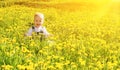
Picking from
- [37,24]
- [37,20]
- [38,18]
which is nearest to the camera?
[38,18]

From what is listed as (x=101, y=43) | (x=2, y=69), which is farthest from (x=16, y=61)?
(x=101, y=43)

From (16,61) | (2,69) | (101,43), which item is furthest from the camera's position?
(101,43)

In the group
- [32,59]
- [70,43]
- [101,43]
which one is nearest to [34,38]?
[70,43]

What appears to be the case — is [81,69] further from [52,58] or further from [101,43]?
[101,43]

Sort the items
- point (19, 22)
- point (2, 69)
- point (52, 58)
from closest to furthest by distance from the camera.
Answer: point (2, 69), point (52, 58), point (19, 22)

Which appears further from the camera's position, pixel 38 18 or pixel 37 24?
pixel 37 24

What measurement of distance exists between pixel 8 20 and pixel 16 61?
6.62m

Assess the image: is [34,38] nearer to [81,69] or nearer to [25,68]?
[81,69]

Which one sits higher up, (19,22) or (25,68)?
(25,68)

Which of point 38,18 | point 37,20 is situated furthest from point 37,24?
point 38,18

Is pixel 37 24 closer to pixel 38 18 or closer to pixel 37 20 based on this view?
pixel 37 20

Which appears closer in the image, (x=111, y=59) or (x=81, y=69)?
(x=81, y=69)

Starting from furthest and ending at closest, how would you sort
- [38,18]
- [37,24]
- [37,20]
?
1. [37,24]
2. [37,20]
3. [38,18]

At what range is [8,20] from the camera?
41.8 ft
